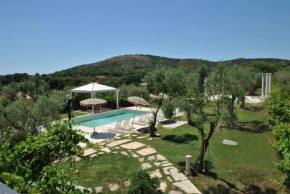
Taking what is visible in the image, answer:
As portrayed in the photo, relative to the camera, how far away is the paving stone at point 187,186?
4969 millimetres

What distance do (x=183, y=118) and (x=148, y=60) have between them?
6429cm

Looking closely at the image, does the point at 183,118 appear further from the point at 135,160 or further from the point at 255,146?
the point at 135,160

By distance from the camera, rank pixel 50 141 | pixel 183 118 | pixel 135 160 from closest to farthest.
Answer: pixel 50 141, pixel 135 160, pixel 183 118

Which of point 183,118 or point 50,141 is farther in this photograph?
point 183,118

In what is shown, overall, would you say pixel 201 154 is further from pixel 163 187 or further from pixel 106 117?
pixel 106 117

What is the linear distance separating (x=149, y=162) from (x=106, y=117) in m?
9.84

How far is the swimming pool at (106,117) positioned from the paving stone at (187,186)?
9144 mm

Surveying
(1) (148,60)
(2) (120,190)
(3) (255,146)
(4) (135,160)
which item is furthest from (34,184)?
(1) (148,60)

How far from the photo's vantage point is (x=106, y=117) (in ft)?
52.3

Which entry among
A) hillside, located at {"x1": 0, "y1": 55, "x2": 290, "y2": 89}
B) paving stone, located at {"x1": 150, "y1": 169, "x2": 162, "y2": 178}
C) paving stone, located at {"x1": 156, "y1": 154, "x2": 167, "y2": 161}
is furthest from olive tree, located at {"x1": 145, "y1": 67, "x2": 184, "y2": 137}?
hillside, located at {"x1": 0, "y1": 55, "x2": 290, "y2": 89}

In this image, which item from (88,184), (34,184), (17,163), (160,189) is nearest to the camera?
(34,184)

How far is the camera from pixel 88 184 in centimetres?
534

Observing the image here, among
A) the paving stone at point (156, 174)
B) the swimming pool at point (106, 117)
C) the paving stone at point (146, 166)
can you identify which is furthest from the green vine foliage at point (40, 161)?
the swimming pool at point (106, 117)

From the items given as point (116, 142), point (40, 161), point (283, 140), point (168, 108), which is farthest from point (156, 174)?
point (168, 108)
